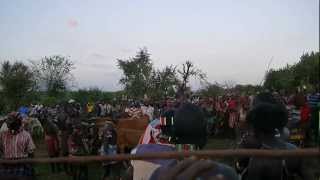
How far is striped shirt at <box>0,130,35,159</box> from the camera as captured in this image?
7.62 meters

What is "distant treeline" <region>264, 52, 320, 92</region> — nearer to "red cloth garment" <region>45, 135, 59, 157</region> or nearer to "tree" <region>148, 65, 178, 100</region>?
"red cloth garment" <region>45, 135, 59, 157</region>

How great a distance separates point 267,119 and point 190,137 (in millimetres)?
724

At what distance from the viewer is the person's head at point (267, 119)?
3998 millimetres

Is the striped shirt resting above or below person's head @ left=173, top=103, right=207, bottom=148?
below

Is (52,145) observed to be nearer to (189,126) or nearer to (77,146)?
(77,146)

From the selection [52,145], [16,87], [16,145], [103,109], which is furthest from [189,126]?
[16,87]

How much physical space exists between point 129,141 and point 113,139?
2.09m

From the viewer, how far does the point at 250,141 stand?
410cm

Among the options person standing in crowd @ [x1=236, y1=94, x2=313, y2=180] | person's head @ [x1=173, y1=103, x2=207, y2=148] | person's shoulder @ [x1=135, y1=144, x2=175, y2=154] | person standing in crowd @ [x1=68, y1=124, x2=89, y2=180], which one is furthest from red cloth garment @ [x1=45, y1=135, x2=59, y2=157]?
person's shoulder @ [x1=135, y1=144, x2=175, y2=154]

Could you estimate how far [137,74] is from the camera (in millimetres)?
45500

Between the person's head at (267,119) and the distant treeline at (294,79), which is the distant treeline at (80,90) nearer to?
the distant treeline at (294,79)

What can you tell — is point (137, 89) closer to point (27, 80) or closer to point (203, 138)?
point (27, 80)

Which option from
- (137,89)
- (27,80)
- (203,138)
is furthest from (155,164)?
(137,89)

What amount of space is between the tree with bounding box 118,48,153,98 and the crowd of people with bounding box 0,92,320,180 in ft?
78.6
